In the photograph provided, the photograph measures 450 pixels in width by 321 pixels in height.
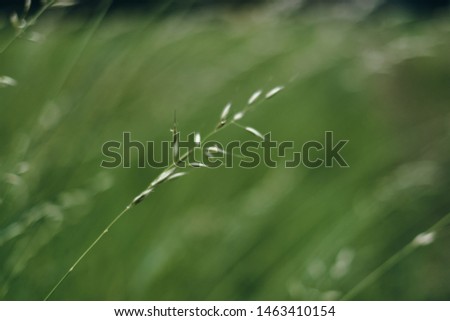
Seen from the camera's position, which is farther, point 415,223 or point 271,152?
point 271,152

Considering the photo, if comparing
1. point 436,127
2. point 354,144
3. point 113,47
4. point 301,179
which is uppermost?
point 113,47

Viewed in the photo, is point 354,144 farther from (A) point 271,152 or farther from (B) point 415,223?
(B) point 415,223

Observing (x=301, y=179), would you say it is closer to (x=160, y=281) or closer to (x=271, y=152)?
(x=271, y=152)

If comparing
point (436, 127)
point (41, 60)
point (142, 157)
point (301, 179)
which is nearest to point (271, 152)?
point (301, 179)

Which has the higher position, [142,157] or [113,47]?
[113,47]
